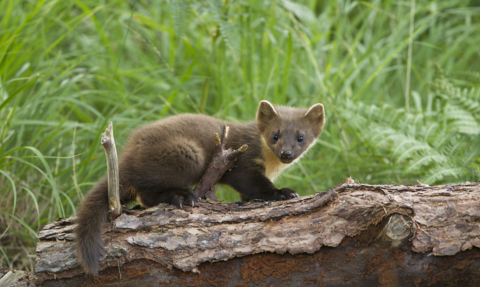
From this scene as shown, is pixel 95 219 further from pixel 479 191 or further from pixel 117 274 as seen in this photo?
pixel 479 191

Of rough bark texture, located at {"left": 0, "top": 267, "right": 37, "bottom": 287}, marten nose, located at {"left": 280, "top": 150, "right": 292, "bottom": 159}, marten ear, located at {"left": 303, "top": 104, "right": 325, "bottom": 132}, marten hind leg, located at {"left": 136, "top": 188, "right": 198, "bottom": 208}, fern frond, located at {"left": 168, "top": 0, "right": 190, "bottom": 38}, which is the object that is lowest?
rough bark texture, located at {"left": 0, "top": 267, "right": 37, "bottom": 287}

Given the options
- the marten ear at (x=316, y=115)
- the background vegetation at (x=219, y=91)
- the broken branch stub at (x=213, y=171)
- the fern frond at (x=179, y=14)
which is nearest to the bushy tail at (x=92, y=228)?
the background vegetation at (x=219, y=91)

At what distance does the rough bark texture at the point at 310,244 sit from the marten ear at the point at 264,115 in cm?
142

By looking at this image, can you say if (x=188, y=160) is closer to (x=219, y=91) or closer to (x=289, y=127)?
(x=289, y=127)

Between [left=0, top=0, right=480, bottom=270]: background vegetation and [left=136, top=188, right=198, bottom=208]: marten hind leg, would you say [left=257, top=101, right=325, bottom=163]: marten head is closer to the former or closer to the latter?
[left=0, top=0, right=480, bottom=270]: background vegetation

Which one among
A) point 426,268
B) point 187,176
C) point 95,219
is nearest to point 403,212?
Result: point 426,268

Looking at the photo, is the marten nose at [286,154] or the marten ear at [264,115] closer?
the marten nose at [286,154]

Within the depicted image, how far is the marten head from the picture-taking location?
412 centimetres

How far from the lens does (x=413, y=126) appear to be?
5125mm

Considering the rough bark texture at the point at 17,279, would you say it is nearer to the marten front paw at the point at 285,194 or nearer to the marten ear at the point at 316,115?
the marten front paw at the point at 285,194

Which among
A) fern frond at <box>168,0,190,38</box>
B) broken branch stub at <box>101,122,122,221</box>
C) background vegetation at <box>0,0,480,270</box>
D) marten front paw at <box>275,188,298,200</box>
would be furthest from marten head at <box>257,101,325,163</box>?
broken branch stub at <box>101,122,122,221</box>

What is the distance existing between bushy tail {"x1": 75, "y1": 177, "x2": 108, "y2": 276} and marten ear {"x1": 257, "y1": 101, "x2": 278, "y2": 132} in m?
1.67

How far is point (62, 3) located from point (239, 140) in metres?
3.37

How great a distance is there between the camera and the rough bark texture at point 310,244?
264 centimetres
